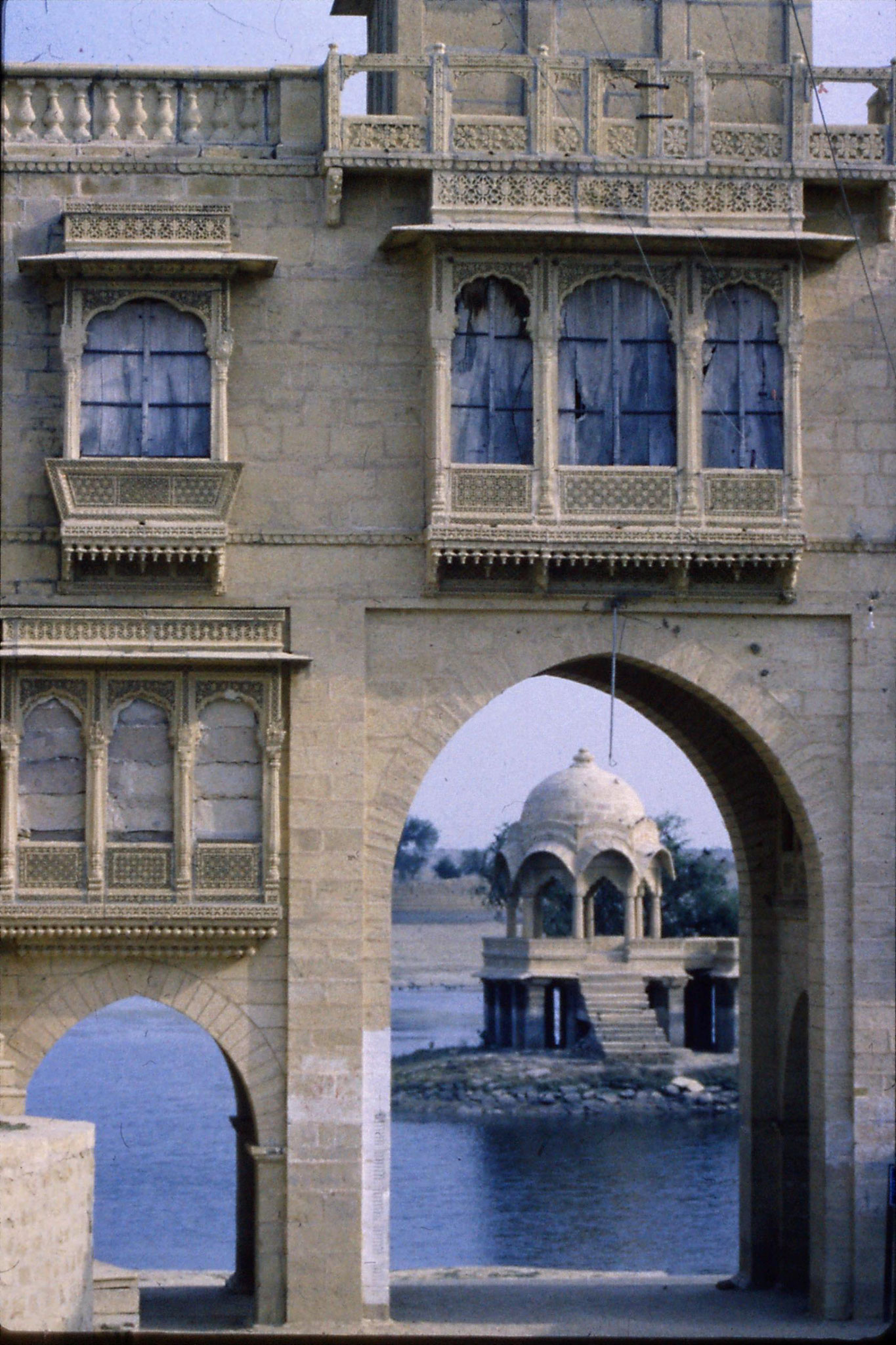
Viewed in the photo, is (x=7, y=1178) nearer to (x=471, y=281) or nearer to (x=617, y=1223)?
(x=471, y=281)

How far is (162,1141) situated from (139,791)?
25827mm

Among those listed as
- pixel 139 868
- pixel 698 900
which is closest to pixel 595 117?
pixel 139 868

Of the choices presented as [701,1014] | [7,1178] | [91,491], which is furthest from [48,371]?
[701,1014]

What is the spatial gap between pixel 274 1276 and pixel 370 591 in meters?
5.09

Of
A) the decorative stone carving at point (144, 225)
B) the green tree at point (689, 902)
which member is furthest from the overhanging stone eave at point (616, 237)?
the green tree at point (689, 902)

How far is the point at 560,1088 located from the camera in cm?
4734

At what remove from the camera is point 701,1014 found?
52969mm

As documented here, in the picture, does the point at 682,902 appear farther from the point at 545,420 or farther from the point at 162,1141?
the point at 545,420

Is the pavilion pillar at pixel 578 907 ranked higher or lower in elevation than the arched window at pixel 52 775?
lower

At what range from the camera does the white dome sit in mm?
48938

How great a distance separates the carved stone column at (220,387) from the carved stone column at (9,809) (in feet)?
8.57

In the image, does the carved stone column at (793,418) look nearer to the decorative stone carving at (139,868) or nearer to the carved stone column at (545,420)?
the carved stone column at (545,420)

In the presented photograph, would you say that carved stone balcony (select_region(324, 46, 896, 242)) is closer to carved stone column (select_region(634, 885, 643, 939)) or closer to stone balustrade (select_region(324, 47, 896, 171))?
stone balustrade (select_region(324, 47, 896, 171))

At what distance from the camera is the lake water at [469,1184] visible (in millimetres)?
30297
